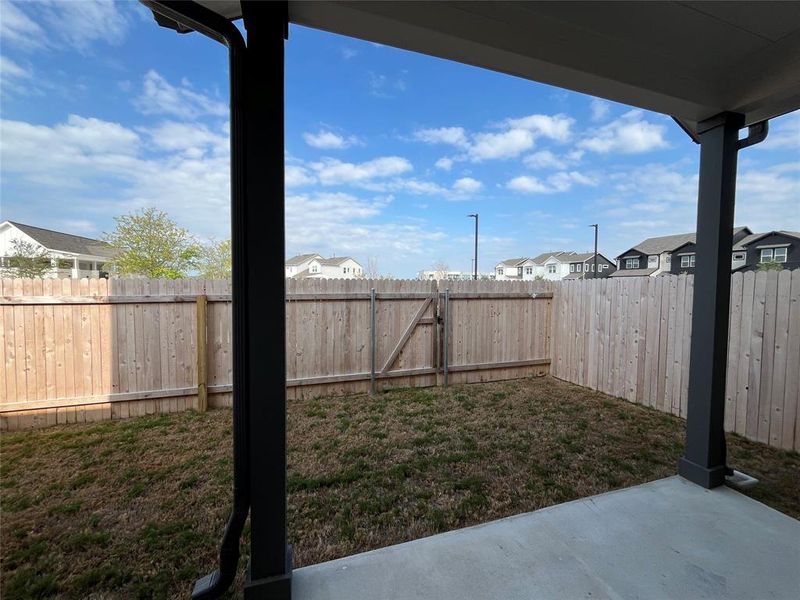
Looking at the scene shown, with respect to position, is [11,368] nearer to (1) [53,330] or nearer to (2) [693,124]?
(1) [53,330]

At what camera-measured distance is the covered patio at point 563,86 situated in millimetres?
1330

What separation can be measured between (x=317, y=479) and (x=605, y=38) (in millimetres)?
3211

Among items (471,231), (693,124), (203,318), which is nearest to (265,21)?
(693,124)

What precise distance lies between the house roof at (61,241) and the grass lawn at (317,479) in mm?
12733

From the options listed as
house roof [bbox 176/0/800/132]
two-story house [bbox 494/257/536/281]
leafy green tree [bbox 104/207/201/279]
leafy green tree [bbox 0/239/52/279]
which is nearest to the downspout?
house roof [bbox 176/0/800/132]

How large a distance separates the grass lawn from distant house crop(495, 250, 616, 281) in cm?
3104

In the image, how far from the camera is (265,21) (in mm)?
1291

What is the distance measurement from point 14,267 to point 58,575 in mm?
13485

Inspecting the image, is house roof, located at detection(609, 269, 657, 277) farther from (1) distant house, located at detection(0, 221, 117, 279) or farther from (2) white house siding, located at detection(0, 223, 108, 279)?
(2) white house siding, located at detection(0, 223, 108, 279)

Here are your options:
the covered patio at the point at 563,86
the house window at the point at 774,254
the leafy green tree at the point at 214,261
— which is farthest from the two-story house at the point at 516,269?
the covered patio at the point at 563,86

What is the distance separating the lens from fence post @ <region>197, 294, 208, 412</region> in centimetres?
401

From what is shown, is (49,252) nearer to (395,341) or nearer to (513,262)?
(395,341)

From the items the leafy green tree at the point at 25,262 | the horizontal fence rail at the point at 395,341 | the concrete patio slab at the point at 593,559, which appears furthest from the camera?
the leafy green tree at the point at 25,262

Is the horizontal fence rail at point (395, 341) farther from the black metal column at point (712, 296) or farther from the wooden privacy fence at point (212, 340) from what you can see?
the black metal column at point (712, 296)
